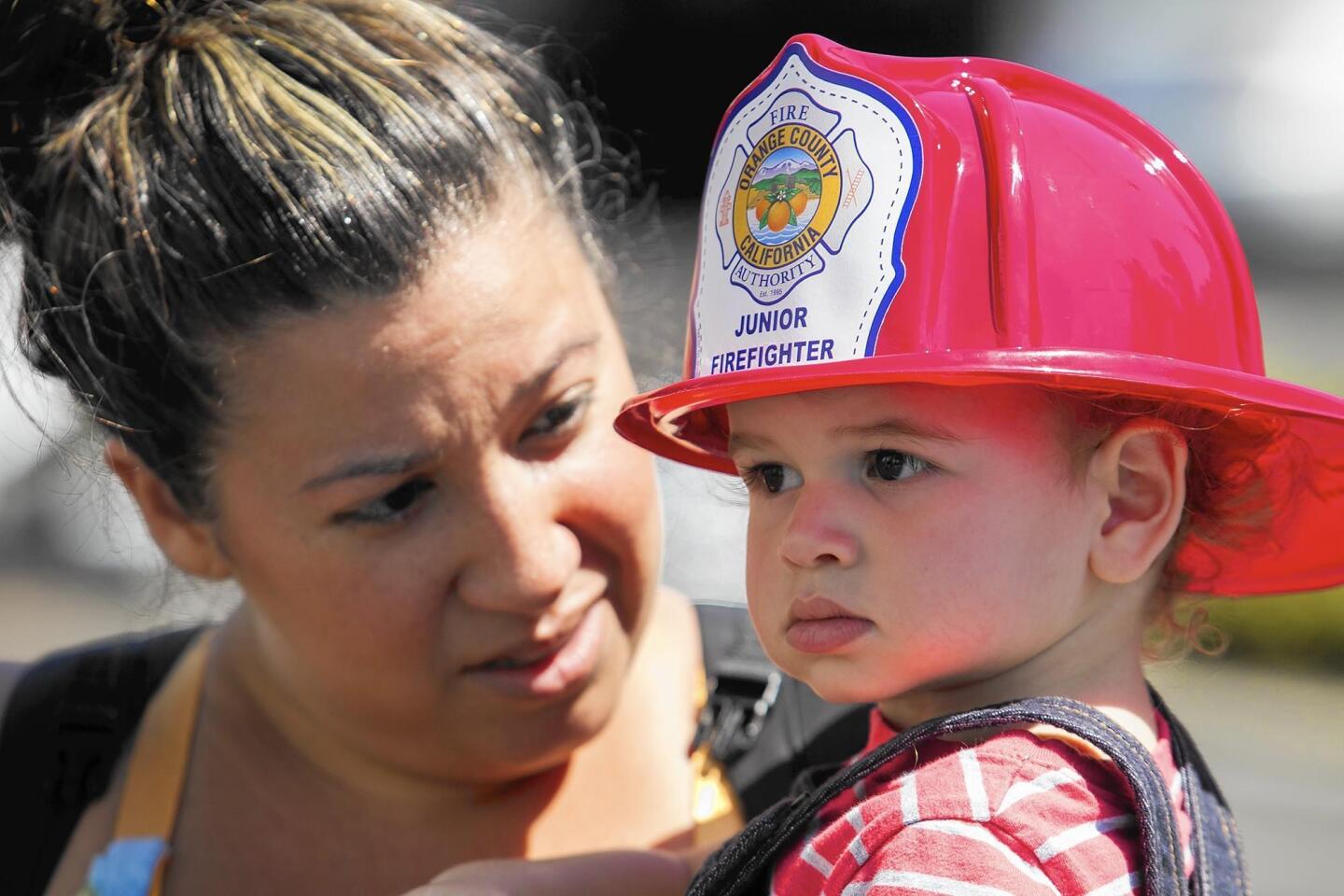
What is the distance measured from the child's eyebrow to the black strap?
0.91 ft

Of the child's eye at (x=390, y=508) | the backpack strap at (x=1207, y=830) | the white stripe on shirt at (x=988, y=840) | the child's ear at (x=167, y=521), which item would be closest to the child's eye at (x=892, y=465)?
the white stripe on shirt at (x=988, y=840)

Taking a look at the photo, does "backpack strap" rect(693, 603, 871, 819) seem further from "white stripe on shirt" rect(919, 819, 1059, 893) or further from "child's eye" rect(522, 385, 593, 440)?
"white stripe on shirt" rect(919, 819, 1059, 893)

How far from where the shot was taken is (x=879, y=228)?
139 cm

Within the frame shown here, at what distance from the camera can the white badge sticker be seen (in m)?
1.39

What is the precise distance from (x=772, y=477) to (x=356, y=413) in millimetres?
599

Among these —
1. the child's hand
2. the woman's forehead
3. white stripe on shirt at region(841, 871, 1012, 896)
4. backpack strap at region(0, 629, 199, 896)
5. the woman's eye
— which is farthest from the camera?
backpack strap at region(0, 629, 199, 896)

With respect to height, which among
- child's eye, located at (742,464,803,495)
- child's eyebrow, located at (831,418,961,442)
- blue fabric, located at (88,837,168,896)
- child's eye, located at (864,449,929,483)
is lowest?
blue fabric, located at (88,837,168,896)

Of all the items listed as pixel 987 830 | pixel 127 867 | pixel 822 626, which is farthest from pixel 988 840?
pixel 127 867

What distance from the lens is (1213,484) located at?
1650 mm

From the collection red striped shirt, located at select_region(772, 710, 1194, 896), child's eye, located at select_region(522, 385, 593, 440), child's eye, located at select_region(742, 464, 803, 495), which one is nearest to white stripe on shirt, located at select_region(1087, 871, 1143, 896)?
red striped shirt, located at select_region(772, 710, 1194, 896)

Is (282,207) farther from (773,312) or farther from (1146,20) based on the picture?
(1146,20)

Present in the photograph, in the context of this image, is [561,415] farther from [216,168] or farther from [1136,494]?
[1136,494]

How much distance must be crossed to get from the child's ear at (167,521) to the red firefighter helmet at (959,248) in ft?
2.99

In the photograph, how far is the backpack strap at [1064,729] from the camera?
1.31 m
